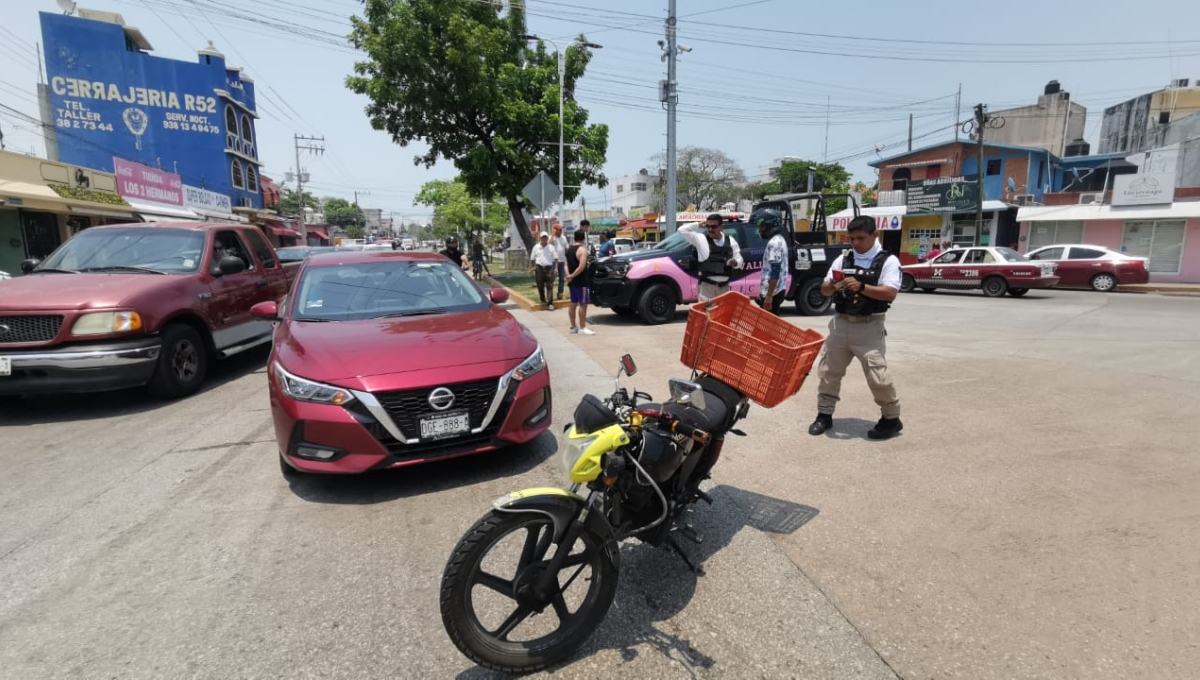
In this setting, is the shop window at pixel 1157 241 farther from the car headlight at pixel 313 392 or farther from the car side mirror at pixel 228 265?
the car side mirror at pixel 228 265

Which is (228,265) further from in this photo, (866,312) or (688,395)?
(866,312)

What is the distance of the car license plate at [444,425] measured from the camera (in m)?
3.45

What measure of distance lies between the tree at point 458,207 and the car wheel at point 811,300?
55.1m

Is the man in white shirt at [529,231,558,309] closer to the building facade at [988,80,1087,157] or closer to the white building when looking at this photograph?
the building facade at [988,80,1087,157]

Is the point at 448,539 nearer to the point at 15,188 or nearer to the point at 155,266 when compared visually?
the point at 155,266

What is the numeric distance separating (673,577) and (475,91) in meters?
18.7

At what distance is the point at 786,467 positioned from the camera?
413cm

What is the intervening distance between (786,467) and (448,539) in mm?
2379

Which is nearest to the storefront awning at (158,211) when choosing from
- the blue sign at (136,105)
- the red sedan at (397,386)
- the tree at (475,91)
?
the blue sign at (136,105)

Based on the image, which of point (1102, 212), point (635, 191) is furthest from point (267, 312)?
point (635, 191)

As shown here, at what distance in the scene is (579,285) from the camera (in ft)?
31.9

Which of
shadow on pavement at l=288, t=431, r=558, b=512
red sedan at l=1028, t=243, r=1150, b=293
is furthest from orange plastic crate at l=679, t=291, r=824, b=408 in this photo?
red sedan at l=1028, t=243, r=1150, b=293

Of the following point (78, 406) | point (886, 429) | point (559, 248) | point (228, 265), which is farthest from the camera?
point (559, 248)

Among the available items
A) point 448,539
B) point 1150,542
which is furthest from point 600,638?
point 1150,542
